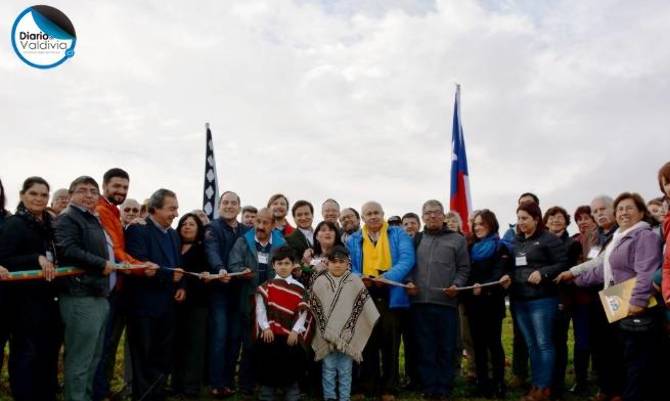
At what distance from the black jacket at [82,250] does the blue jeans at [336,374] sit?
2.51 metres

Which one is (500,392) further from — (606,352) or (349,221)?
(349,221)

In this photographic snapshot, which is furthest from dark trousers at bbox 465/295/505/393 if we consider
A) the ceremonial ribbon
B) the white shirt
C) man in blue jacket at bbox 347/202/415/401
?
the ceremonial ribbon

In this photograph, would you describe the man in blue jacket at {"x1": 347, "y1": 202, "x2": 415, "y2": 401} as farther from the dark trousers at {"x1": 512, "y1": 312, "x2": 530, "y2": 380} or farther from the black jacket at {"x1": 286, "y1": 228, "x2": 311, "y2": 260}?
the dark trousers at {"x1": 512, "y1": 312, "x2": 530, "y2": 380}

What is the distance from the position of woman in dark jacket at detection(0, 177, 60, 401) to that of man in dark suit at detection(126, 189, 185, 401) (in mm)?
926

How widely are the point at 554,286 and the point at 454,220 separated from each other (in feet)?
7.36

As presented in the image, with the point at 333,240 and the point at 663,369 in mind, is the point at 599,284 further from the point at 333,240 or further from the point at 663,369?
the point at 333,240

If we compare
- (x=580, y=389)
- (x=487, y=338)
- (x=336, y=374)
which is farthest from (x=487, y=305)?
(x=336, y=374)

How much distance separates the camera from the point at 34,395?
6.02 m

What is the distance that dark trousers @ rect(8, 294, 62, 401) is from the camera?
590 cm

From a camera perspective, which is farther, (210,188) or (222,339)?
(210,188)

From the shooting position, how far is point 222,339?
775 centimetres

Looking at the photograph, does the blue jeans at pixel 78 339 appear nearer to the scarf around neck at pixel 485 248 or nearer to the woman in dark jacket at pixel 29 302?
the woman in dark jacket at pixel 29 302

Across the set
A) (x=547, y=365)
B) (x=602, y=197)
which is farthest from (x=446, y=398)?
(x=602, y=197)

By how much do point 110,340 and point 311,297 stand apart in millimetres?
2322
